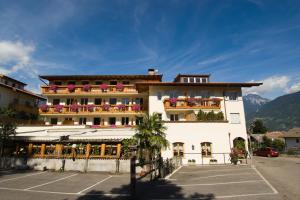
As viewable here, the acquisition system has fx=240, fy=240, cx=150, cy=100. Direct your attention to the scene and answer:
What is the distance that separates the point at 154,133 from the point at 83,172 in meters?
7.76

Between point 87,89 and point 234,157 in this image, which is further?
point 87,89

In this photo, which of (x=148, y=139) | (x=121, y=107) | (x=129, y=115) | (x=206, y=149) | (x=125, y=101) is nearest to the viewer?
(x=148, y=139)

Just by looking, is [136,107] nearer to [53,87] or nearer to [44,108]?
[53,87]

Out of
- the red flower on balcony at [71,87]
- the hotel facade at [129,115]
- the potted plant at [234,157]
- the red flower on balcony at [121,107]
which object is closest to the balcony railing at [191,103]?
the hotel facade at [129,115]

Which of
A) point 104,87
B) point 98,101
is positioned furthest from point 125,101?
point 98,101

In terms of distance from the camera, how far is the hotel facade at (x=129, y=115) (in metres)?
24.7

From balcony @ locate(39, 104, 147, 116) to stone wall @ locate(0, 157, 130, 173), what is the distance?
13.2 metres

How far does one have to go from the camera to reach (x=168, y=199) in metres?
12.0

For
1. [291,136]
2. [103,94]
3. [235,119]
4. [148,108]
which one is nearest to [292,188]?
[235,119]

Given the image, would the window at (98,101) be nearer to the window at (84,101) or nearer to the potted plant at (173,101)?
the window at (84,101)

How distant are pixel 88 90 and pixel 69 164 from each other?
673 inches

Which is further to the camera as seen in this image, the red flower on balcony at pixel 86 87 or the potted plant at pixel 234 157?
the red flower on balcony at pixel 86 87

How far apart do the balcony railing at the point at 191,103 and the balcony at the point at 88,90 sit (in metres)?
6.58

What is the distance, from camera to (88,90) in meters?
38.7
